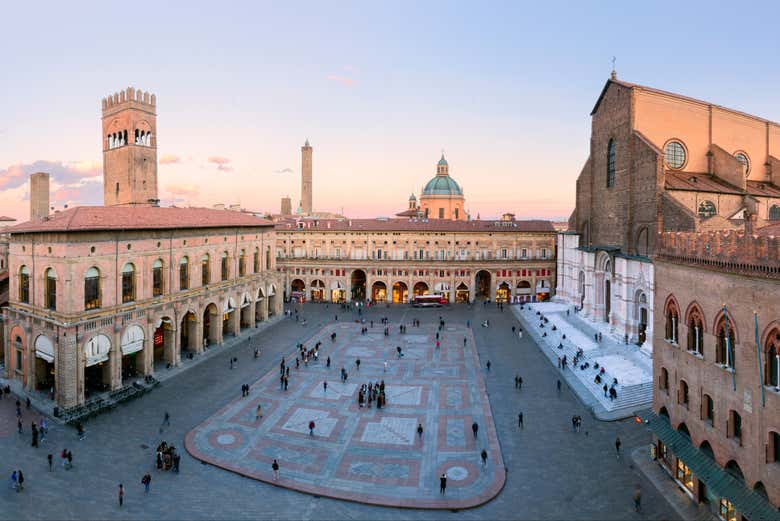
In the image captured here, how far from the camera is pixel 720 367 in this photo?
56.3 ft

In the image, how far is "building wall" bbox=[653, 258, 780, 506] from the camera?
1472 centimetres

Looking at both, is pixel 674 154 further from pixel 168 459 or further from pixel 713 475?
pixel 168 459

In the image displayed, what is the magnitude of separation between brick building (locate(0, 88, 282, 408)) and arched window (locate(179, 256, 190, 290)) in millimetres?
87

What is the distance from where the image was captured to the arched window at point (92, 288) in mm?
29312

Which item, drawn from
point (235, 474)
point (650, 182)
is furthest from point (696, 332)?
point (650, 182)

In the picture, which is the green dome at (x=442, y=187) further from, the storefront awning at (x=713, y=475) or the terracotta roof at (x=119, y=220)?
the storefront awning at (x=713, y=475)

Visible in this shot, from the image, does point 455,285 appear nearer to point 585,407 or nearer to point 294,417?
point 585,407

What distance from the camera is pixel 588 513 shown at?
714 inches

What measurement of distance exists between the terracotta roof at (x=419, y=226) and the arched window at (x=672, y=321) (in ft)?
152

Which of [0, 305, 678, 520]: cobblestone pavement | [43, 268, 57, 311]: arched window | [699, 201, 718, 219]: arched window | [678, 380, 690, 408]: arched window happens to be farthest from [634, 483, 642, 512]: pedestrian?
[43, 268, 57, 311]: arched window

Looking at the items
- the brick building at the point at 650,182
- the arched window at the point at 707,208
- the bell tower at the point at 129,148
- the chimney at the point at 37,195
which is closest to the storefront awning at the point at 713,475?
the brick building at the point at 650,182

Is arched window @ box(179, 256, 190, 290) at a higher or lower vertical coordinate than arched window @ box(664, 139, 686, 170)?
lower

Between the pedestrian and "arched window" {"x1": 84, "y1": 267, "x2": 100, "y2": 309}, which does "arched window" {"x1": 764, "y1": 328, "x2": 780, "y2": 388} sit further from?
"arched window" {"x1": 84, "y1": 267, "x2": 100, "y2": 309}

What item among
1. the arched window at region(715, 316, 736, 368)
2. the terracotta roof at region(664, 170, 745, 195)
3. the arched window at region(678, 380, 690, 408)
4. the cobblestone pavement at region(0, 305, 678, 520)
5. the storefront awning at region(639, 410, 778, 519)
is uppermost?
the terracotta roof at region(664, 170, 745, 195)
